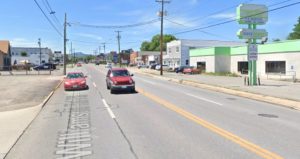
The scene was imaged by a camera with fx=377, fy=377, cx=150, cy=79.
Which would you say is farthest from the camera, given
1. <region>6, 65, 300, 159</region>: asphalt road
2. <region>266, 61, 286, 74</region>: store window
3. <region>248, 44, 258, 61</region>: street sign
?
<region>266, 61, 286, 74</region>: store window

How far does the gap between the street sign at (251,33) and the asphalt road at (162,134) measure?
20224 millimetres

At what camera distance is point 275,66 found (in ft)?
163

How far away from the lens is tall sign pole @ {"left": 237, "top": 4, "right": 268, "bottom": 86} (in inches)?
1375

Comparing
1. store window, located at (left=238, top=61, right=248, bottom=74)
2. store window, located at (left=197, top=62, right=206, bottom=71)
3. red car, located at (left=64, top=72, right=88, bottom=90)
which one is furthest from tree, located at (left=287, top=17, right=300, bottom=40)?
red car, located at (left=64, top=72, right=88, bottom=90)

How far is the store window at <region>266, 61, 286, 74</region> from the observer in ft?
156

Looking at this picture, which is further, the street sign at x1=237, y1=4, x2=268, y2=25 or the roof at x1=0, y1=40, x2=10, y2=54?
the roof at x1=0, y1=40, x2=10, y2=54

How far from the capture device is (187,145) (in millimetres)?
8859

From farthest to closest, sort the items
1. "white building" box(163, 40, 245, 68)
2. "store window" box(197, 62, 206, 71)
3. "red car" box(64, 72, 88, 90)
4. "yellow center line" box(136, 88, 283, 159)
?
"white building" box(163, 40, 245, 68) < "store window" box(197, 62, 206, 71) < "red car" box(64, 72, 88, 90) < "yellow center line" box(136, 88, 283, 159)

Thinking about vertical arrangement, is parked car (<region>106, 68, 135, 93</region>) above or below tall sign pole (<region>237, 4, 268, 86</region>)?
below

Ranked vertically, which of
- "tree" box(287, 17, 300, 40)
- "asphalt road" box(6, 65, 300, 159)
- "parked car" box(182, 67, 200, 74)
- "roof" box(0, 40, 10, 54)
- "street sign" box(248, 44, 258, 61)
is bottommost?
"asphalt road" box(6, 65, 300, 159)

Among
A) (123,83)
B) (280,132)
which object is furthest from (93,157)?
(123,83)

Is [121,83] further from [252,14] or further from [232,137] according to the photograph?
[252,14]

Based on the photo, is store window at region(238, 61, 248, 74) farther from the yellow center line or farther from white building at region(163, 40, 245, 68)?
the yellow center line

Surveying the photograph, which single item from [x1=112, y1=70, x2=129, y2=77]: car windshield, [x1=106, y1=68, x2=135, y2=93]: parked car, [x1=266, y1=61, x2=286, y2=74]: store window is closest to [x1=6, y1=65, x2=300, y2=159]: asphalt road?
[x1=106, y1=68, x2=135, y2=93]: parked car
